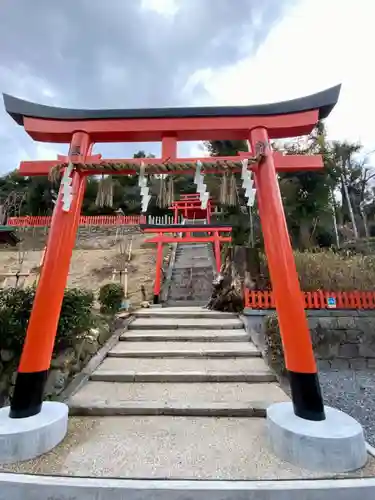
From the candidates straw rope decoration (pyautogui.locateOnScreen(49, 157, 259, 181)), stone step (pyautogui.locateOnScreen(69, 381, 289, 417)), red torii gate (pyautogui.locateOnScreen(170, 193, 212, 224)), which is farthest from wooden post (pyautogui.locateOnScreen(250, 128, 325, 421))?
red torii gate (pyautogui.locateOnScreen(170, 193, 212, 224))

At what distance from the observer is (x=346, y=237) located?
23.8 metres

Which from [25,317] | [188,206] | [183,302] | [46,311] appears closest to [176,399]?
[46,311]

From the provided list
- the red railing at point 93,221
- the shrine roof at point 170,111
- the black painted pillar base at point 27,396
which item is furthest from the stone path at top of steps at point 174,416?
the red railing at point 93,221

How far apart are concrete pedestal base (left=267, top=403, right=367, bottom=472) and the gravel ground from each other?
1.83 meters

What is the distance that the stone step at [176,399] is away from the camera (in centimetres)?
330

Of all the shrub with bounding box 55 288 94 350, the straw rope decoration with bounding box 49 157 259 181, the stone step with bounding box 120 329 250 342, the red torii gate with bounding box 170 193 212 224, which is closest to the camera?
the straw rope decoration with bounding box 49 157 259 181

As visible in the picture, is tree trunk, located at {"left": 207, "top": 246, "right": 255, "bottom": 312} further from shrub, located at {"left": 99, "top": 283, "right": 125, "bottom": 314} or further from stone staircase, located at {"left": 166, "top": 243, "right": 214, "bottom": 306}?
shrub, located at {"left": 99, "top": 283, "right": 125, "bottom": 314}

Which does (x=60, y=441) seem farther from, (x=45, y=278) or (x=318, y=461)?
(x=318, y=461)

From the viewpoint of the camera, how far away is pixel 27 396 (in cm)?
271

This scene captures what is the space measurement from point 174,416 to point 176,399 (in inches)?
11.9

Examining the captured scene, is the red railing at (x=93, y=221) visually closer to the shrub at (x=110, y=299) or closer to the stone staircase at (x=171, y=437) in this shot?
the shrub at (x=110, y=299)

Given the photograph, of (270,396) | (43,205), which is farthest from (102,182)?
(43,205)

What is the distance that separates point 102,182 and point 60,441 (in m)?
2.80

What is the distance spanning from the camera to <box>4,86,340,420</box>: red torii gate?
2859 mm
